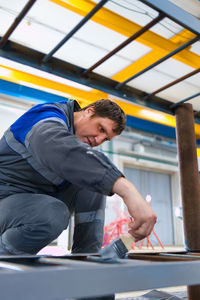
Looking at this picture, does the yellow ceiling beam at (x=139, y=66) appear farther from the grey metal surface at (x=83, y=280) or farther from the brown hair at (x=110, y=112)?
the grey metal surface at (x=83, y=280)

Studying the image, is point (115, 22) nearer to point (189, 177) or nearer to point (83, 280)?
point (189, 177)

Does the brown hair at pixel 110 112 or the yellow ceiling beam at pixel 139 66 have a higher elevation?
the yellow ceiling beam at pixel 139 66

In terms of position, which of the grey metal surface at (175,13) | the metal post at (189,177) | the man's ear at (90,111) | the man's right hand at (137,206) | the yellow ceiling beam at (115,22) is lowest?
the man's right hand at (137,206)

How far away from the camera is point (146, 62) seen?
5.43 ft

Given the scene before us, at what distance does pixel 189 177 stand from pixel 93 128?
0.58 m

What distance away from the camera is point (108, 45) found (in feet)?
5.75

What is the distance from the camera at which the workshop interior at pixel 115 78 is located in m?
0.51

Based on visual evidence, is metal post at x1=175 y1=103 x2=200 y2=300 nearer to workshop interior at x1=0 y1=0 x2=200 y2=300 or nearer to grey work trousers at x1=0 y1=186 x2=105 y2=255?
workshop interior at x1=0 y1=0 x2=200 y2=300

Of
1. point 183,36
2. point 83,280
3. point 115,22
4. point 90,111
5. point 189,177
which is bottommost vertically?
point 83,280

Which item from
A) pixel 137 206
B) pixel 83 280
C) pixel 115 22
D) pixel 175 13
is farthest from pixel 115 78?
pixel 83 280

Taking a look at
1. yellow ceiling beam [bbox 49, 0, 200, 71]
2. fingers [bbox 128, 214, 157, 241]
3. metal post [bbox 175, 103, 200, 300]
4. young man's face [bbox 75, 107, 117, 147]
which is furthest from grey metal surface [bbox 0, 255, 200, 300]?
yellow ceiling beam [bbox 49, 0, 200, 71]

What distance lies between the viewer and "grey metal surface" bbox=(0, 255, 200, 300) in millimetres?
448

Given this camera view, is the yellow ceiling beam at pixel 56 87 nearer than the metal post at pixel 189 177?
No

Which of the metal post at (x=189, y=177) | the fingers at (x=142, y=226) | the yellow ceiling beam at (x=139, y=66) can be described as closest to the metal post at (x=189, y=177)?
the metal post at (x=189, y=177)
